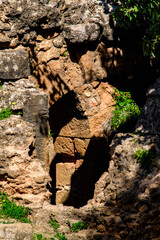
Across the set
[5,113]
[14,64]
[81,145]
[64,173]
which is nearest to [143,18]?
[14,64]

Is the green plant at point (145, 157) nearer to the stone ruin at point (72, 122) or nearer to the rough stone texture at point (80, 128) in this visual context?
the stone ruin at point (72, 122)

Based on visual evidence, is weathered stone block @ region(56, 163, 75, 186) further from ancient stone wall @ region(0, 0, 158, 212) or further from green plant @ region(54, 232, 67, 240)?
green plant @ region(54, 232, 67, 240)

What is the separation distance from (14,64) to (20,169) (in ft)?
5.62

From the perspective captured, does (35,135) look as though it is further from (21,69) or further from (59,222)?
(59,222)

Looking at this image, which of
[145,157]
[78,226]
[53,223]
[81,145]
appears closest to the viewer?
Result: [145,157]

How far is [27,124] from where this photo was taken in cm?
520

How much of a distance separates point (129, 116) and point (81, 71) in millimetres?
1295

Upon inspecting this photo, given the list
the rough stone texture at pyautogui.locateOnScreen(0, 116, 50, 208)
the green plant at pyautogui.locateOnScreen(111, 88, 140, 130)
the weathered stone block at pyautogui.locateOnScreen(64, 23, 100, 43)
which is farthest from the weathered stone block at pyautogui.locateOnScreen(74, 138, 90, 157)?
the rough stone texture at pyautogui.locateOnScreen(0, 116, 50, 208)

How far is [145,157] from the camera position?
416cm

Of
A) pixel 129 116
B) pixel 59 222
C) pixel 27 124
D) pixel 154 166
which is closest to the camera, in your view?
pixel 154 166

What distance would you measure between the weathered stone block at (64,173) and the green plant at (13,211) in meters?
2.94

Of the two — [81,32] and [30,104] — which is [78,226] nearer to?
[30,104]

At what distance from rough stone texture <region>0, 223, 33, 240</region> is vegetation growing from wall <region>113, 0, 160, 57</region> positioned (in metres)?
3.02

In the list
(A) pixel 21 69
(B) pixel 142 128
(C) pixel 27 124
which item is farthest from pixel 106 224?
(A) pixel 21 69
